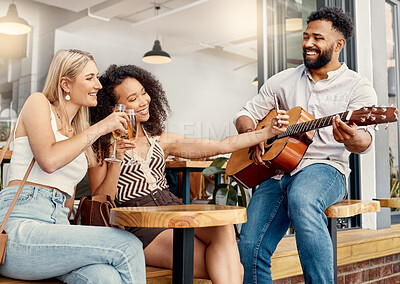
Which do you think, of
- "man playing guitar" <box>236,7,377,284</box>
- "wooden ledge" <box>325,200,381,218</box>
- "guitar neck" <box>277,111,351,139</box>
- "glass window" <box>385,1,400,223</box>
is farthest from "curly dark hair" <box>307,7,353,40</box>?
"glass window" <box>385,1,400,223</box>

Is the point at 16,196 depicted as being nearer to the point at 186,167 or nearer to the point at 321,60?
the point at 321,60

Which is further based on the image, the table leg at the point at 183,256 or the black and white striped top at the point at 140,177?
the black and white striped top at the point at 140,177

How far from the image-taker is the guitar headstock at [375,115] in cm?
184

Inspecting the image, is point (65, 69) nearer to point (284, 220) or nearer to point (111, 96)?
point (111, 96)

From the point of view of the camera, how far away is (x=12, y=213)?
4.69ft

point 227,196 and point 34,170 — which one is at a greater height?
point 34,170

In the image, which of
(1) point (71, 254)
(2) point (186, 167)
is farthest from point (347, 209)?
(2) point (186, 167)

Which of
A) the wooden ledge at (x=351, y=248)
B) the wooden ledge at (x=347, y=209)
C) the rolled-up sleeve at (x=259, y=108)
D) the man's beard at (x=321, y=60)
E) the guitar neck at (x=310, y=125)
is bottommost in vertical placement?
the wooden ledge at (x=351, y=248)

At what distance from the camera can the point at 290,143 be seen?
6.75ft

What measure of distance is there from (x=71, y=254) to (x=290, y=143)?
113 centimetres

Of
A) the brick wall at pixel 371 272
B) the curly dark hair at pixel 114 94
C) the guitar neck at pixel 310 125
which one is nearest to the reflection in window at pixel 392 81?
the brick wall at pixel 371 272

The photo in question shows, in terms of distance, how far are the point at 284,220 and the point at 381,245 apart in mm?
1442

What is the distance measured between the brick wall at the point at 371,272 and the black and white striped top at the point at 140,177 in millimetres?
1044

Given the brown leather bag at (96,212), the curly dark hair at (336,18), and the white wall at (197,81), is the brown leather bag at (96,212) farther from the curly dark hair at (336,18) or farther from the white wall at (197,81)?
the white wall at (197,81)
